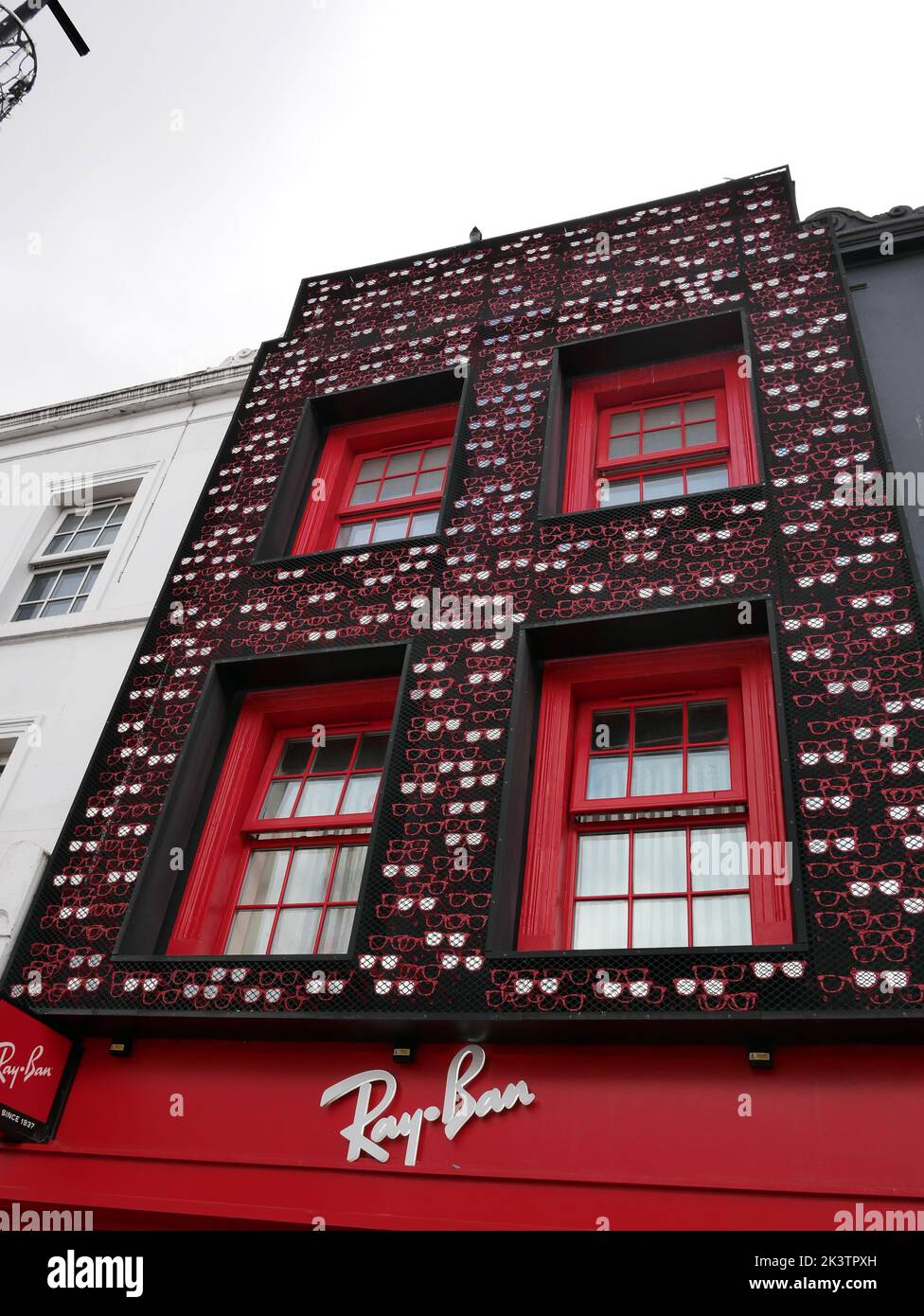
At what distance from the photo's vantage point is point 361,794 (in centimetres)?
783

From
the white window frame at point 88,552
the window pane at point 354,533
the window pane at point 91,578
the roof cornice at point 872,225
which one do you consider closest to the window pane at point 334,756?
the window pane at point 354,533

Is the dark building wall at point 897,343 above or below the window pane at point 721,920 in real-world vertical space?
above

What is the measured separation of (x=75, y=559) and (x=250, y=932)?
5756mm

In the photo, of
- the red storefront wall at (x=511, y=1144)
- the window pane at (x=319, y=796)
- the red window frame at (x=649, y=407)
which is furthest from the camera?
the red window frame at (x=649, y=407)

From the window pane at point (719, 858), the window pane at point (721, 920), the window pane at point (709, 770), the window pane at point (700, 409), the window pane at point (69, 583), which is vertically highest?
the window pane at point (700, 409)

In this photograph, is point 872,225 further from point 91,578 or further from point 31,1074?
point 31,1074

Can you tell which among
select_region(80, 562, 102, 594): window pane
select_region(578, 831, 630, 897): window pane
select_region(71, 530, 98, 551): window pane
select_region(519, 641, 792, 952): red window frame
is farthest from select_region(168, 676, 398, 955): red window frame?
select_region(71, 530, 98, 551): window pane

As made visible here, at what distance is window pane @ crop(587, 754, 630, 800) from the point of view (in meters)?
7.14

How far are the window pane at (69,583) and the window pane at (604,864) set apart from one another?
6683mm

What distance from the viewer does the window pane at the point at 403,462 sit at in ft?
35.1

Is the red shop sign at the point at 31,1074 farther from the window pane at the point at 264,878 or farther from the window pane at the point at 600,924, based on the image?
the window pane at the point at 600,924

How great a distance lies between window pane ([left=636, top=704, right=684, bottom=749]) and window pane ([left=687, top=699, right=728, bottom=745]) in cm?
8
